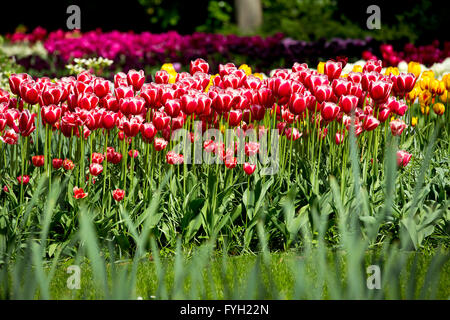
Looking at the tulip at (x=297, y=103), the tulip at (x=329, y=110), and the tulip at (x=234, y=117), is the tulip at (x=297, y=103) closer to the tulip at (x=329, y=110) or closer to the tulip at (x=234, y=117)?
the tulip at (x=329, y=110)

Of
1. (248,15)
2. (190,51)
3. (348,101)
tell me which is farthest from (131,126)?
(248,15)

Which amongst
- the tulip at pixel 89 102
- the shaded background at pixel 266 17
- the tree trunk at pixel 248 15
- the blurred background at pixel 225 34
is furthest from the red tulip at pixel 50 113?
the tree trunk at pixel 248 15

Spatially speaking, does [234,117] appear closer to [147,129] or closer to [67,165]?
[147,129]

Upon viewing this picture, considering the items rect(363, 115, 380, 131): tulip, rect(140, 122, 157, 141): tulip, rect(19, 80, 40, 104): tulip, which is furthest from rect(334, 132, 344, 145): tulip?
rect(19, 80, 40, 104): tulip

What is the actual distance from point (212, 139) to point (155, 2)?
1867cm

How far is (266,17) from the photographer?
20.3 m

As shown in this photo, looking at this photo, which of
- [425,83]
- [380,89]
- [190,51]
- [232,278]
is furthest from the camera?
[190,51]

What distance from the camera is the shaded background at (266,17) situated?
55.9 ft

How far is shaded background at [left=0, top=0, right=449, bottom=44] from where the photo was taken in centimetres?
1703

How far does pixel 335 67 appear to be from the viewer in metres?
4.21

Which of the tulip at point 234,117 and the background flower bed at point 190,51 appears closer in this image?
the tulip at point 234,117

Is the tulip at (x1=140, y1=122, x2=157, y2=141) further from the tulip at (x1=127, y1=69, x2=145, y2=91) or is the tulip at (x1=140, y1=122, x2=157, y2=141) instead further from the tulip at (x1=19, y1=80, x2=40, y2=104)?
the tulip at (x1=19, y1=80, x2=40, y2=104)
